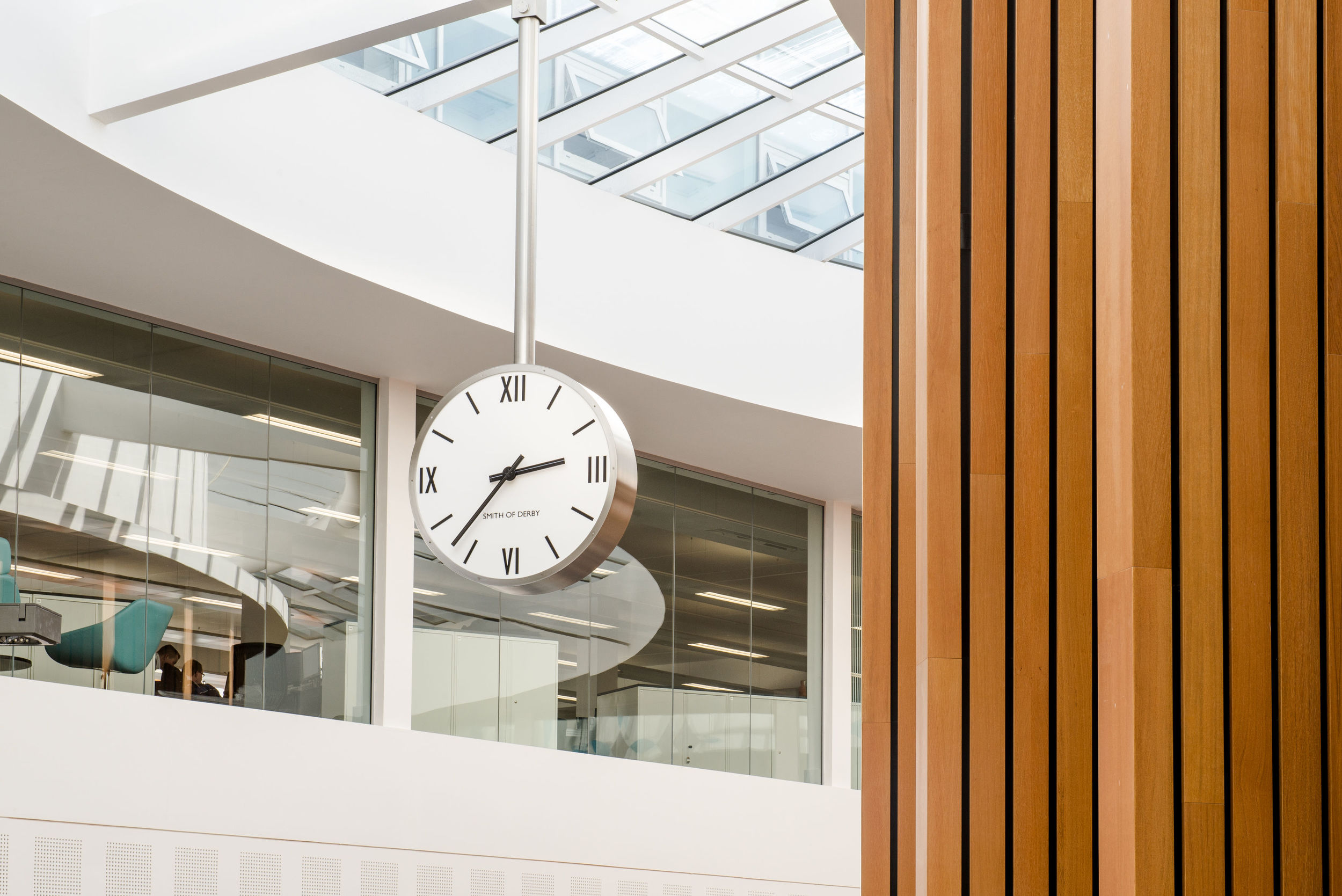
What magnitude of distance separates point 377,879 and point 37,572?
283cm

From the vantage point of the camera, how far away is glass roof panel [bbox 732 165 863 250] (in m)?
12.2

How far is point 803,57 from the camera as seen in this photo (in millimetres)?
10641

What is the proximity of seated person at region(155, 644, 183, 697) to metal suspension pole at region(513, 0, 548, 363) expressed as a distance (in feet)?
16.6

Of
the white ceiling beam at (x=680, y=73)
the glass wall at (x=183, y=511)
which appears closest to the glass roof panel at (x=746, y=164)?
the white ceiling beam at (x=680, y=73)

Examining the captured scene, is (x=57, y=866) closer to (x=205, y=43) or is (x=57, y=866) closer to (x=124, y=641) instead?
(x=124, y=641)

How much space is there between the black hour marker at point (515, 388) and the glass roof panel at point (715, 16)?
5.66m

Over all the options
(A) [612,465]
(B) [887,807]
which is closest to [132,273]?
(A) [612,465]

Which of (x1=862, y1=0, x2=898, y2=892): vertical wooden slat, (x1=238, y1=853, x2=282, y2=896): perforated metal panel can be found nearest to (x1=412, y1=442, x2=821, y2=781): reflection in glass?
(x1=238, y1=853, x2=282, y2=896): perforated metal panel

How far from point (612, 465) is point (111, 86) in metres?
4.05

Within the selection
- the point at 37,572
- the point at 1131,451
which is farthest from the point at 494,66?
the point at 1131,451

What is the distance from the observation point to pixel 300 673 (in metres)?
9.84

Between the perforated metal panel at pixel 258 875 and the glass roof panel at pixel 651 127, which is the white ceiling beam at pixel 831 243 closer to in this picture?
the glass roof panel at pixel 651 127

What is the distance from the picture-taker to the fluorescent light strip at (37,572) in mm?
8391

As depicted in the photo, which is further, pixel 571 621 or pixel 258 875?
pixel 571 621
